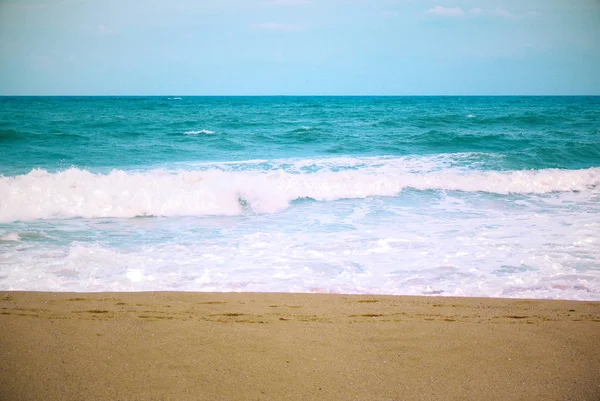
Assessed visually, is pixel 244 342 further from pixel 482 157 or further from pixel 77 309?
pixel 482 157

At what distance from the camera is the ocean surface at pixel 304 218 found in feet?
17.9

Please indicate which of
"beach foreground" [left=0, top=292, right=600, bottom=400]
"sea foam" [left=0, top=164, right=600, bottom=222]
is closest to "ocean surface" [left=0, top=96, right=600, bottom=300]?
"sea foam" [left=0, top=164, right=600, bottom=222]

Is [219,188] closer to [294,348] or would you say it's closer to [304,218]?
[304,218]

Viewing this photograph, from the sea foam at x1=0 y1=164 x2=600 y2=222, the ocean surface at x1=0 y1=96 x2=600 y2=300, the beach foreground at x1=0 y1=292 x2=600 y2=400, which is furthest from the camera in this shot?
the sea foam at x1=0 y1=164 x2=600 y2=222

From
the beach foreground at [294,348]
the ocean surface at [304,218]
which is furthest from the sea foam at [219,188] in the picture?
the beach foreground at [294,348]

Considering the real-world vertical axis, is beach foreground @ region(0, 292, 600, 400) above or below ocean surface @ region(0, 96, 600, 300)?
below

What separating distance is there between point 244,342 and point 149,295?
1.67m

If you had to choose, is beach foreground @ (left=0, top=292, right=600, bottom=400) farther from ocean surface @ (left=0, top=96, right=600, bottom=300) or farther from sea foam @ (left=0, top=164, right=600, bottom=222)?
sea foam @ (left=0, top=164, right=600, bottom=222)

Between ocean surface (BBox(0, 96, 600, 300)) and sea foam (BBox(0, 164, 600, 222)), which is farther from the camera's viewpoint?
sea foam (BBox(0, 164, 600, 222))

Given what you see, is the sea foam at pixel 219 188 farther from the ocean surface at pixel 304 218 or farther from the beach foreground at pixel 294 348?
the beach foreground at pixel 294 348

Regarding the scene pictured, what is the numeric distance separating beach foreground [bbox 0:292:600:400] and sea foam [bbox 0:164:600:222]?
189 inches

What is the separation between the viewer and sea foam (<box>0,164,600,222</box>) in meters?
9.17

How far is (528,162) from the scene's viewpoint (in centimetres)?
1531

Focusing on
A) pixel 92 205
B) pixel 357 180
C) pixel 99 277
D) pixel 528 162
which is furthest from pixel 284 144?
pixel 99 277
